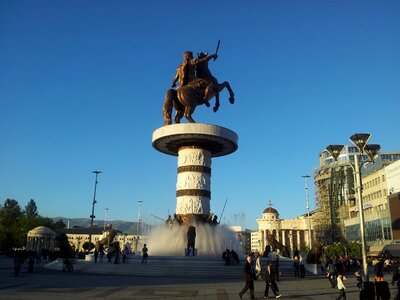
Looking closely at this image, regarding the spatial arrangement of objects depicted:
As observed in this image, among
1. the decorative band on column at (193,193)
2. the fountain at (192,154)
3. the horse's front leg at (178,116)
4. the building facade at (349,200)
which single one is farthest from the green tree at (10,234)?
the building facade at (349,200)

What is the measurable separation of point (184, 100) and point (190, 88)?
1053 millimetres

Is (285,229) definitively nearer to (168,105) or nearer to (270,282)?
(168,105)

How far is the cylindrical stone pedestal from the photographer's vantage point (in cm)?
2788

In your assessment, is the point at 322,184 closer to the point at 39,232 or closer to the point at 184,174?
the point at 39,232

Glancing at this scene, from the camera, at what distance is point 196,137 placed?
93.3ft

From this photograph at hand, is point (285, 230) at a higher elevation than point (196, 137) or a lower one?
lower

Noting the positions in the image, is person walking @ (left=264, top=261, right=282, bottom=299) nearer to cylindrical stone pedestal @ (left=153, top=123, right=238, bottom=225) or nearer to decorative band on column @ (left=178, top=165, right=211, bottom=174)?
cylindrical stone pedestal @ (left=153, top=123, right=238, bottom=225)

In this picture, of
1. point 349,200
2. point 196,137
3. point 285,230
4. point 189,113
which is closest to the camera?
point 196,137

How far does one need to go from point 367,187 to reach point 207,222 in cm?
4999

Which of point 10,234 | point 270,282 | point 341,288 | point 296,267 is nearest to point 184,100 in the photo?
point 296,267

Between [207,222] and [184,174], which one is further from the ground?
[184,174]

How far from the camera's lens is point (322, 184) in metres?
86.2

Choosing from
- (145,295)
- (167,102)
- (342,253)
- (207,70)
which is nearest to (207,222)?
(167,102)

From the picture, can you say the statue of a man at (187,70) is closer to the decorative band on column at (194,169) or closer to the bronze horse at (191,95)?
the bronze horse at (191,95)
